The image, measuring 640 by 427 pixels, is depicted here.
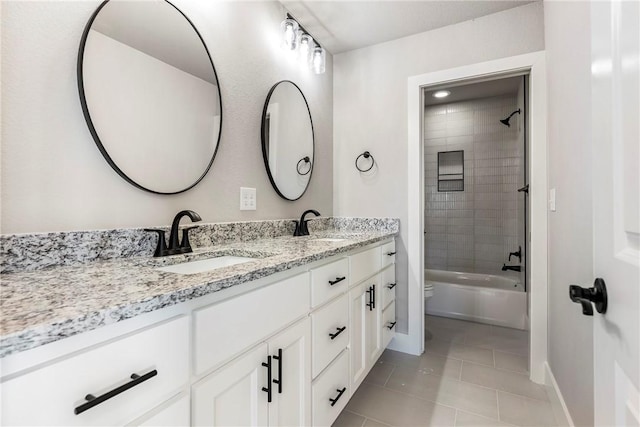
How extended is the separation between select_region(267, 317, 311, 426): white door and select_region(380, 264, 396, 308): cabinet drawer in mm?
960

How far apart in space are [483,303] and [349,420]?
1.90m

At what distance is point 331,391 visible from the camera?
50.4 inches

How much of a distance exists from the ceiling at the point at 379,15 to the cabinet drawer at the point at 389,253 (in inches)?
61.3

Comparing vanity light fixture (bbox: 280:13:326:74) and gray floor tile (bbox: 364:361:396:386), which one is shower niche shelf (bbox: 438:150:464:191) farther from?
gray floor tile (bbox: 364:361:396:386)

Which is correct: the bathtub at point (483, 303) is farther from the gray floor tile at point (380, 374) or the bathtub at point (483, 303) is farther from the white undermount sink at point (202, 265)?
the white undermount sink at point (202, 265)

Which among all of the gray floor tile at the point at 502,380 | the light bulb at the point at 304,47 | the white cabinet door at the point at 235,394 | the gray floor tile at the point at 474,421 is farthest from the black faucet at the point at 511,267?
the white cabinet door at the point at 235,394

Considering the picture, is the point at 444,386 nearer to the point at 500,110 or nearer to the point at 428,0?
the point at 428,0

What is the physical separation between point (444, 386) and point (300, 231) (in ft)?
4.26

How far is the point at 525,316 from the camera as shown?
2654 mm

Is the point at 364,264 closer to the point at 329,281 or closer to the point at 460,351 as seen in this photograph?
the point at 329,281

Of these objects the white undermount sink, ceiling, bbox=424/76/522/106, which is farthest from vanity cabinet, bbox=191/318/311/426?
ceiling, bbox=424/76/522/106

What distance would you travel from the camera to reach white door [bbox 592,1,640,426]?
18.1 inches

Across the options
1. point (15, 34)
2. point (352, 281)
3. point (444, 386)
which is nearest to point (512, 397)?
point (444, 386)

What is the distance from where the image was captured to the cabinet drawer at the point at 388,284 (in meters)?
1.97
